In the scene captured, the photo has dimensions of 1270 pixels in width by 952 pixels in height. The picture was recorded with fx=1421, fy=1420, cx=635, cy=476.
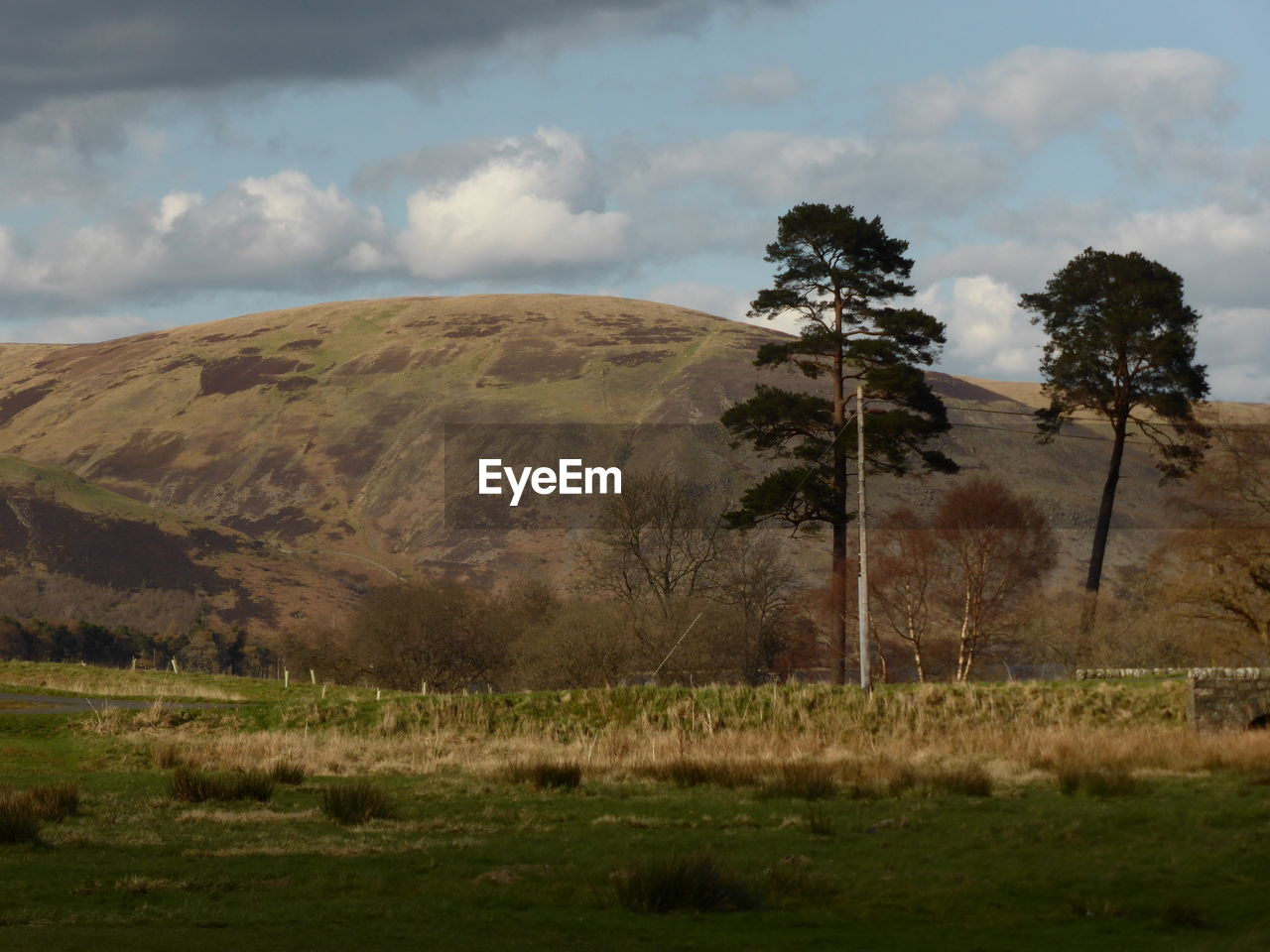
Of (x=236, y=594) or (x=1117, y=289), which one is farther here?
(x=236, y=594)

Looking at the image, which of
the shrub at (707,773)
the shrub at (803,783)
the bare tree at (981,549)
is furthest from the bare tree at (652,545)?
the shrub at (803,783)

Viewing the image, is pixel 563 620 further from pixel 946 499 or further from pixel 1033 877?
pixel 1033 877

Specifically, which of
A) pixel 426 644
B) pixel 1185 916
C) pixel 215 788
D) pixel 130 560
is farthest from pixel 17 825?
pixel 130 560

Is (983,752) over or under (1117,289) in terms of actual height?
under

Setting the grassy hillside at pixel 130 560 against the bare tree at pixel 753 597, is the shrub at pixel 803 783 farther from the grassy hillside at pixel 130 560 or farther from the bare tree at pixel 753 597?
the grassy hillside at pixel 130 560

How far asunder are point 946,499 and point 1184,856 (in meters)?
61.6

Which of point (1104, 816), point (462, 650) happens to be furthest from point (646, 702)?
point (462, 650)

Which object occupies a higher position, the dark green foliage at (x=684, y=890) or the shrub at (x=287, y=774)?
the dark green foliage at (x=684, y=890)

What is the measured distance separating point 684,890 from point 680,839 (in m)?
4.29

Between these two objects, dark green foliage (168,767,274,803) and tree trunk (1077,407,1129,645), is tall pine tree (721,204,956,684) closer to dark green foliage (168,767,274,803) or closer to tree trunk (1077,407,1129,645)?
tree trunk (1077,407,1129,645)

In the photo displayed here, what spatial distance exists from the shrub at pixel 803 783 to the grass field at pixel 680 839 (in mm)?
55

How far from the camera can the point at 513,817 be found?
20.5 m

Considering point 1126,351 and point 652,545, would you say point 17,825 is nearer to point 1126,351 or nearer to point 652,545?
point 1126,351

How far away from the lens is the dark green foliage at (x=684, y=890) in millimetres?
14289
